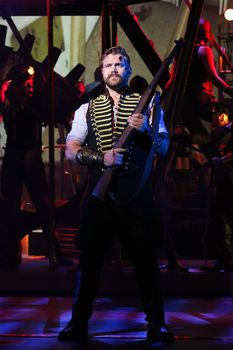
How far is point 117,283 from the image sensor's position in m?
5.98

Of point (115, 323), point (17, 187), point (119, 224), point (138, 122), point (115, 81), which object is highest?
point (115, 81)

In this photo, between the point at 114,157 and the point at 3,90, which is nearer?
the point at 114,157

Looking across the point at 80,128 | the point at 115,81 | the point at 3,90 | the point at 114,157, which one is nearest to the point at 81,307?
the point at 114,157

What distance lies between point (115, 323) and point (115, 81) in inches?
65.5

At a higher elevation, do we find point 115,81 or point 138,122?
point 115,81

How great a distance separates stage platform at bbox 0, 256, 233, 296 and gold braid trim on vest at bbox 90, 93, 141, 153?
1.98m

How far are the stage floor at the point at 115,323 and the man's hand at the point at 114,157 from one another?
1058mm

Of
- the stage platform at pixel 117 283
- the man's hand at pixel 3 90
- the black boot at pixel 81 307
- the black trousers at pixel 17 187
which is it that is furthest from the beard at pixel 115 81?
the man's hand at pixel 3 90

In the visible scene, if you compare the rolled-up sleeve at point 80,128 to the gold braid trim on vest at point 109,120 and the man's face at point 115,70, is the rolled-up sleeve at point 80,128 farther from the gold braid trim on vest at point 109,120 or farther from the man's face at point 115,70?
the man's face at point 115,70

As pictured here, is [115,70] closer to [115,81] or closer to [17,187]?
[115,81]

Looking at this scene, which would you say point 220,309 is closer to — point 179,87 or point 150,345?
point 150,345

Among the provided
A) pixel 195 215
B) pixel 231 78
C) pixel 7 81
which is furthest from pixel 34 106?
pixel 231 78

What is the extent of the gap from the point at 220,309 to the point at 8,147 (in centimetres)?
253

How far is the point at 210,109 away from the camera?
265 inches
